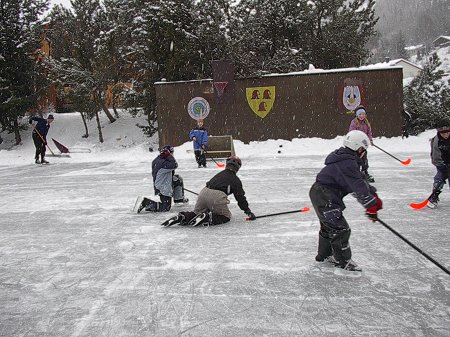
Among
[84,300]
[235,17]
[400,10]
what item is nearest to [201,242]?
[84,300]

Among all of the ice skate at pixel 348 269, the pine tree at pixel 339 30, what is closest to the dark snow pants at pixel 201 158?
the ice skate at pixel 348 269

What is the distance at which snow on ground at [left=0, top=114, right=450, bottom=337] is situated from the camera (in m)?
3.35

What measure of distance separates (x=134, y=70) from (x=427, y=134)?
Answer: 1499 centimetres

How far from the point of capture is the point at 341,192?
4277 millimetres

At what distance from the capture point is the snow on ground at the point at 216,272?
335cm

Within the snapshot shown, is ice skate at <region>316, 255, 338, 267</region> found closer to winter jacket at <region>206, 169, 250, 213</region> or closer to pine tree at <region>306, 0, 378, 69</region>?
winter jacket at <region>206, 169, 250, 213</region>

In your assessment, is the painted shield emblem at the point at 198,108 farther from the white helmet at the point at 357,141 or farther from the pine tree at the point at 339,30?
the white helmet at the point at 357,141

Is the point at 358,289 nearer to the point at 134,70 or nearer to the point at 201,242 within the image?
the point at 201,242

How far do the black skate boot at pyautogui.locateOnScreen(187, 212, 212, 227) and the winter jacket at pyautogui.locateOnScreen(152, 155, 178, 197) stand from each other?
134 centimetres

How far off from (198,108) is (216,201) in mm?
11580

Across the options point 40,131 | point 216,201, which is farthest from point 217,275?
point 40,131

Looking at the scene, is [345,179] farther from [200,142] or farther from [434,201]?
[200,142]

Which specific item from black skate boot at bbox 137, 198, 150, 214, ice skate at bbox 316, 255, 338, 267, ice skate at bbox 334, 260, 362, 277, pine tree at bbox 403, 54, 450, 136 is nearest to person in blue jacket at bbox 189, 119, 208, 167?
black skate boot at bbox 137, 198, 150, 214

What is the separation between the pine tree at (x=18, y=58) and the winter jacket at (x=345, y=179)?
21.1 metres
